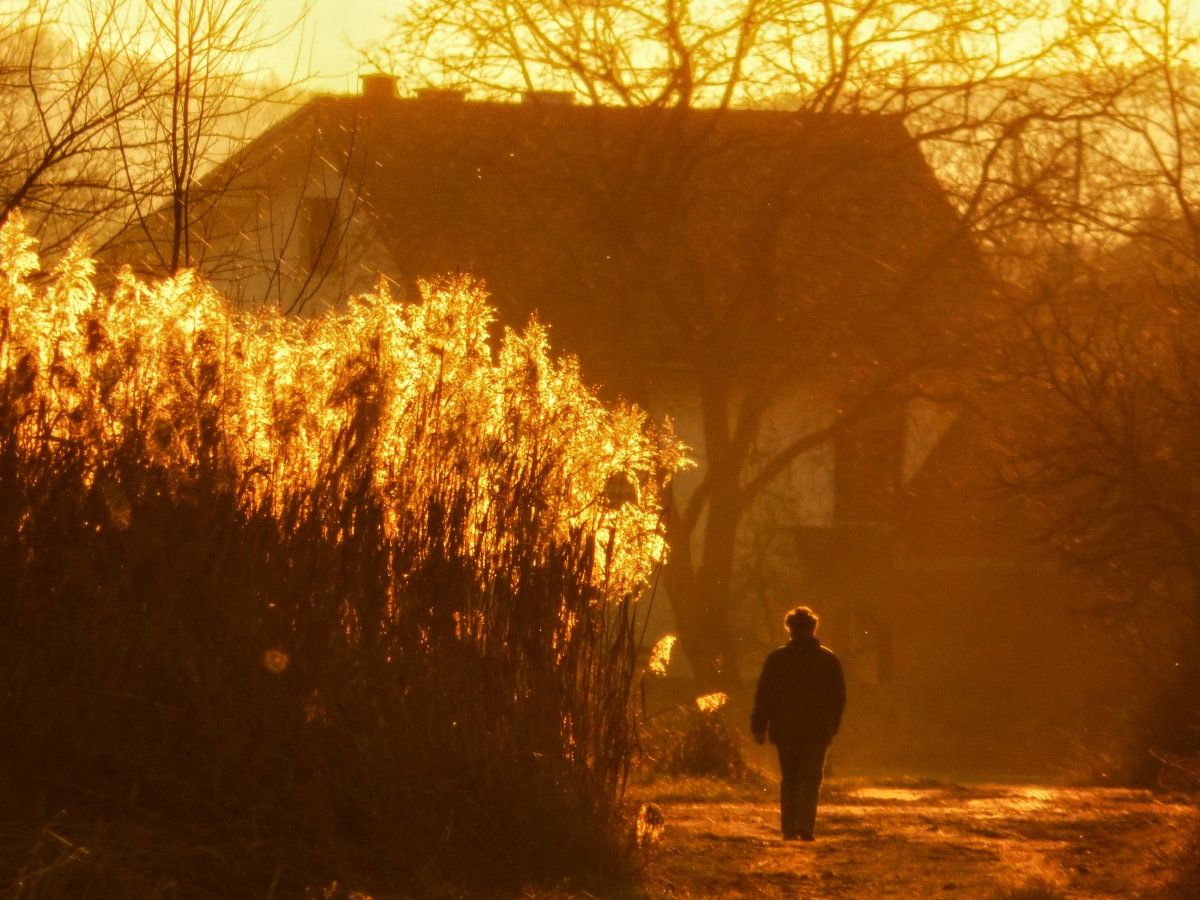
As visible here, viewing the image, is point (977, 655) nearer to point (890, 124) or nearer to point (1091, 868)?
point (890, 124)

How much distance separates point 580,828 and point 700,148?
1909cm

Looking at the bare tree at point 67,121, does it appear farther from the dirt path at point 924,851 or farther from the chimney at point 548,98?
the chimney at point 548,98

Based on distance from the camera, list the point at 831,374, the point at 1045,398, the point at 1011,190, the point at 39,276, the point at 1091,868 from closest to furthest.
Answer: the point at 1091,868, the point at 39,276, the point at 1045,398, the point at 1011,190, the point at 831,374

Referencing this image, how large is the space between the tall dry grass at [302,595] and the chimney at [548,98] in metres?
17.7

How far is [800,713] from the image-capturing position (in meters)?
12.2

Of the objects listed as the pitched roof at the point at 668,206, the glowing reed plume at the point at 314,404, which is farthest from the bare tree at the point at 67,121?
the pitched roof at the point at 668,206

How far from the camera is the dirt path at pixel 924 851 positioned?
29.7 feet

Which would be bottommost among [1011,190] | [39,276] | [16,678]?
[16,678]

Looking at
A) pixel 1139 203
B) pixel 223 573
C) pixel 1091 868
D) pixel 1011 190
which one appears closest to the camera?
pixel 223 573

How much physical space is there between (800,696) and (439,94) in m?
15.0

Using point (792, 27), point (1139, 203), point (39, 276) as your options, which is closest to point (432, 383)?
point (39, 276)

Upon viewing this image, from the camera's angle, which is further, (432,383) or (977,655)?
(977,655)

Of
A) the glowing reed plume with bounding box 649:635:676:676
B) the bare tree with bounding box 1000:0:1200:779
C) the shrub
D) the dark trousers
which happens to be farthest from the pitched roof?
the glowing reed plume with bounding box 649:635:676:676

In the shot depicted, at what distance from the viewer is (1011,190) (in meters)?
25.5
